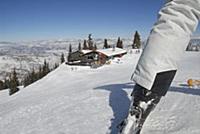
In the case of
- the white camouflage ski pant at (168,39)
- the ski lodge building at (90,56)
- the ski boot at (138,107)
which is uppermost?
the white camouflage ski pant at (168,39)

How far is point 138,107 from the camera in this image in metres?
2.13

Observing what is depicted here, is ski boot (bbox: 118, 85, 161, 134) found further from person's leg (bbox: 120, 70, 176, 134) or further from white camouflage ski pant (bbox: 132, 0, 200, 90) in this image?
white camouflage ski pant (bbox: 132, 0, 200, 90)

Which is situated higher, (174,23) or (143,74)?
(174,23)

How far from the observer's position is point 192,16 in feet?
5.08

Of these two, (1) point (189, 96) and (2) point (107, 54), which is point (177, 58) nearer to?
(1) point (189, 96)

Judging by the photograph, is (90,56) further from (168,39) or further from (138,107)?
(168,39)

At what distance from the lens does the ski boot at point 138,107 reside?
6.46 feet

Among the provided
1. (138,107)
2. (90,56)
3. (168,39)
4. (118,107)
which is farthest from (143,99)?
(90,56)

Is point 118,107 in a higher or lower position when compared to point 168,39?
lower

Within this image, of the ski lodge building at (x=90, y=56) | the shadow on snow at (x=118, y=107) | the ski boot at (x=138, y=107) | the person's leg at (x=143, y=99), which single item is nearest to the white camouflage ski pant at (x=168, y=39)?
the person's leg at (x=143, y=99)

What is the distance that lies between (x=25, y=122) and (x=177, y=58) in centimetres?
360

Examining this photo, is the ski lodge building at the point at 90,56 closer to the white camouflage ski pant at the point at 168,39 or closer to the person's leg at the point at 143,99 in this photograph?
the person's leg at the point at 143,99

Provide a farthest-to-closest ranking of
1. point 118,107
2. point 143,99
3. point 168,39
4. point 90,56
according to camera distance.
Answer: point 90,56, point 118,107, point 143,99, point 168,39

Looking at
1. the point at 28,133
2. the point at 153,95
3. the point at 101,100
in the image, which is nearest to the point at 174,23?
the point at 153,95
